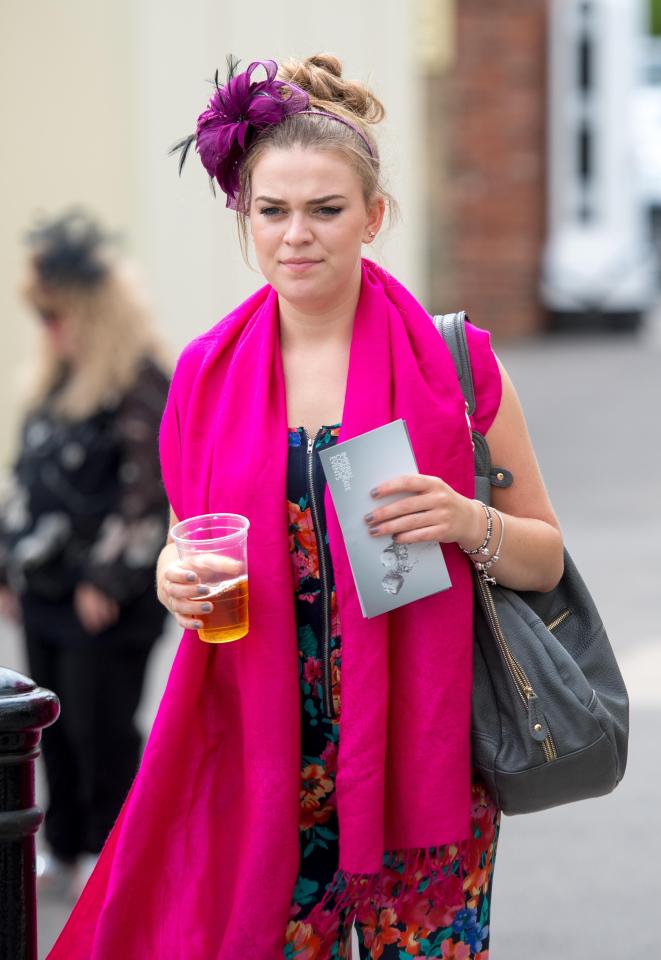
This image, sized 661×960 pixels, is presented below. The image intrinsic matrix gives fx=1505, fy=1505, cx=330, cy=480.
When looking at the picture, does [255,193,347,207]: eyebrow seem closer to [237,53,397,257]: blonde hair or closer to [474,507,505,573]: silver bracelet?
[237,53,397,257]: blonde hair

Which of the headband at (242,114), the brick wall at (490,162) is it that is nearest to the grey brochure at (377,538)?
the headband at (242,114)

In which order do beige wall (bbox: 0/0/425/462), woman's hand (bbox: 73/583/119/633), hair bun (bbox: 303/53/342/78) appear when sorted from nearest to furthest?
hair bun (bbox: 303/53/342/78)
woman's hand (bbox: 73/583/119/633)
beige wall (bbox: 0/0/425/462)

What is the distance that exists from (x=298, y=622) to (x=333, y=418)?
35 cm

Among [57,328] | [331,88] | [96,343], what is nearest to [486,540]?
[331,88]

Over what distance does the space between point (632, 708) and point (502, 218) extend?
1272 centimetres

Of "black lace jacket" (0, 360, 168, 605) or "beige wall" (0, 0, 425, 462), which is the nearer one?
"black lace jacket" (0, 360, 168, 605)

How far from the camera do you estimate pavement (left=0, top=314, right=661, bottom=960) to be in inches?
170

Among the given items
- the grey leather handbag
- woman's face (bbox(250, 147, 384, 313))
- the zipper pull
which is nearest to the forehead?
woman's face (bbox(250, 147, 384, 313))

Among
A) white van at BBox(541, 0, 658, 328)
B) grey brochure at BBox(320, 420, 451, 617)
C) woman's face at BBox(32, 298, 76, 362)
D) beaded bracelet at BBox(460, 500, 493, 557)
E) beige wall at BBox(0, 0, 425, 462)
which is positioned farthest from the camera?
white van at BBox(541, 0, 658, 328)

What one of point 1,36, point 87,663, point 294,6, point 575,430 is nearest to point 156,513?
point 87,663

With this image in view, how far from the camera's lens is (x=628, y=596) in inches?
298

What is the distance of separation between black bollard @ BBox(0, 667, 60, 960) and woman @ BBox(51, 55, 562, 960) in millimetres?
107

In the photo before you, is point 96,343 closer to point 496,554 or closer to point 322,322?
point 322,322

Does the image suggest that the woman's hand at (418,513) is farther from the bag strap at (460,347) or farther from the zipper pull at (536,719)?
the zipper pull at (536,719)
